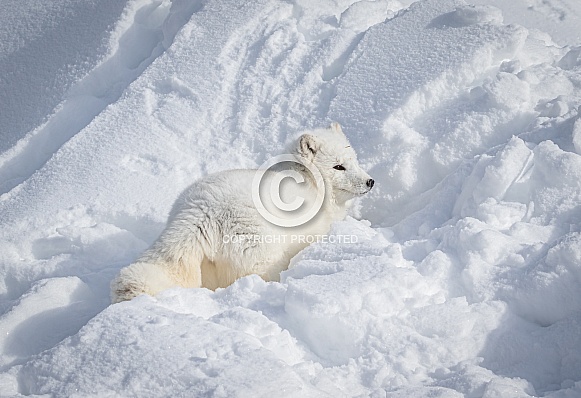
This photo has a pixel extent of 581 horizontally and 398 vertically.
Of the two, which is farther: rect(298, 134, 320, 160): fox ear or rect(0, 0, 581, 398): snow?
rect(298, 134, 320, 160): fox ear

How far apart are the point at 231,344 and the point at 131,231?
2990 millimetres

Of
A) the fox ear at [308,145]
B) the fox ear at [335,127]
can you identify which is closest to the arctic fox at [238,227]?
the fox ear at [308,145]

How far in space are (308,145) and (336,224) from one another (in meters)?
0.95

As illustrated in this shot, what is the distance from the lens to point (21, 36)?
8031 mm

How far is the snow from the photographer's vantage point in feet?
9.91

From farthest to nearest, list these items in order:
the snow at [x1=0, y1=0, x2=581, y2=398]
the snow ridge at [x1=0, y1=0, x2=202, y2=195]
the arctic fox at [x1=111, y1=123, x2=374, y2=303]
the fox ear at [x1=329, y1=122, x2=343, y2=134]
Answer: the snow ridge at [x1=0, y1=0, x2=202, y2=195], the fox ear at [x1=329, y1=122, x2=343, y2=134], the arctic fox at [x1=111, y1=123, x2=374, y2=303], the snow at [x1=0, y1=0, x2=581, y2=398]

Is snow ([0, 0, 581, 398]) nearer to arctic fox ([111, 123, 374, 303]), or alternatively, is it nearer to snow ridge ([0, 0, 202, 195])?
snow ridge ([0, 0, 202, 195])

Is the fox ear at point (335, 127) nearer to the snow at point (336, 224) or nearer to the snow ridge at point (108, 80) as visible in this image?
the snow at point (336, 224)

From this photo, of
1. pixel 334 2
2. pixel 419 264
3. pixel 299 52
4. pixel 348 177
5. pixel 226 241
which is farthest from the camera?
pixel 334 2

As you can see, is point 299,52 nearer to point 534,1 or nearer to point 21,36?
point 534,1

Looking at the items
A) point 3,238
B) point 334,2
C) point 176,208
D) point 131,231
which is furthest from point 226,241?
point 334,2

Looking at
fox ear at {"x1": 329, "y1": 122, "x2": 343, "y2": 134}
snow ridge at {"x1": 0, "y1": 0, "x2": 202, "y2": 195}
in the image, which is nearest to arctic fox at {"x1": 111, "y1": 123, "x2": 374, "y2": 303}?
fox ear at {"x1": 329, "y1": 122, "x2": 343, "y2": 134}

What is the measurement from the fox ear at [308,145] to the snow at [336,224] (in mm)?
646

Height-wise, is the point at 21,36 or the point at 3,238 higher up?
the point at 21,36
